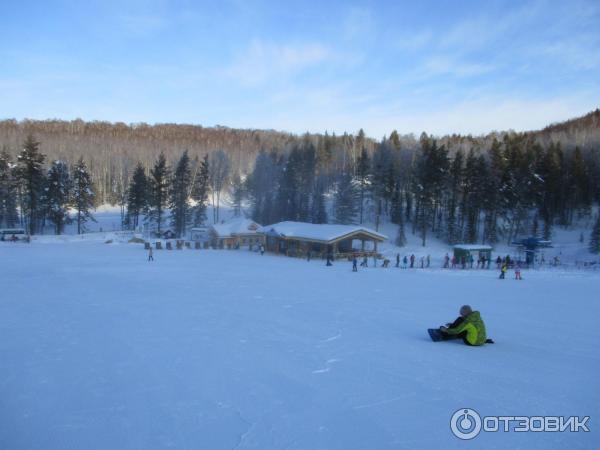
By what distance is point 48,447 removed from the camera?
13.2 ft

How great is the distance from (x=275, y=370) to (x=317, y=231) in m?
25.2

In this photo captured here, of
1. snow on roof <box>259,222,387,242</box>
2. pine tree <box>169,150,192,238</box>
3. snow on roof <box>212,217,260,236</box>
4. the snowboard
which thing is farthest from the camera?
pine tree <box>169,150,192,238</box>

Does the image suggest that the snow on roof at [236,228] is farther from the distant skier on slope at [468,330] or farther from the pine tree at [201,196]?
the distant skier on slope at [468,330]

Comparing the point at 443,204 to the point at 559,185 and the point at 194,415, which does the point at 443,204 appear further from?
the point at 194,415

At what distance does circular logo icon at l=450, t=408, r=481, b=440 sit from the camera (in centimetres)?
429

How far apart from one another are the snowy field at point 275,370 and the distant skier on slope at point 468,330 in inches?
9.0

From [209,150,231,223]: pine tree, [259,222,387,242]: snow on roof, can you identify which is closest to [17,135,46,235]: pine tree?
[259,222,387,242]: snow on roof

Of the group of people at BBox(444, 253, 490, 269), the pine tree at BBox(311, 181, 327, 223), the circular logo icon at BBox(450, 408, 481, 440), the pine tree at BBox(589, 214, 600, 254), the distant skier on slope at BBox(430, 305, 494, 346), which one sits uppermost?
the pine tree at BBox(311, 181, 327, 223)

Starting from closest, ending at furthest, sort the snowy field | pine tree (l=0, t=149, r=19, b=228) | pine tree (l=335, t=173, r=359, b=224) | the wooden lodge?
the snowy field
the wooden lodge
pine tree (l=0, t=149, r=19, b=228)
pine tree (l=335, t=173, r=359, b=224)

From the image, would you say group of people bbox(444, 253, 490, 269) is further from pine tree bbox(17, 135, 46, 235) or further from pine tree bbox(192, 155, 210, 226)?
pine tree bbox(17, 135, 46, 235)

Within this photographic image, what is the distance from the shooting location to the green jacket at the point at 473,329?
772 cm

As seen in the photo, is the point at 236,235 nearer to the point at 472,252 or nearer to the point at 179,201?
the point at 179,201

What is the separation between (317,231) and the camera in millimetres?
31203
